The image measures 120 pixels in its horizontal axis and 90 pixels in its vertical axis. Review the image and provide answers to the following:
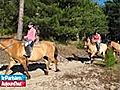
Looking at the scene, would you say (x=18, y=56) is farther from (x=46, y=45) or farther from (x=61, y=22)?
(x=61, y=22)

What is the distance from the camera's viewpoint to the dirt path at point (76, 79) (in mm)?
14773

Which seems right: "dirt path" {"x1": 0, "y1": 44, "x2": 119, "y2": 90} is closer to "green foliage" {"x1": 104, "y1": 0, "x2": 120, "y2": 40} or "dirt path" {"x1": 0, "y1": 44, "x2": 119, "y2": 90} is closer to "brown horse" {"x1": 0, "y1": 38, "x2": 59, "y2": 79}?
"brown horse" {"x1": 0, "y1": 38, "x2": 59, "y2": 79}

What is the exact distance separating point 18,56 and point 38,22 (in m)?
14.6

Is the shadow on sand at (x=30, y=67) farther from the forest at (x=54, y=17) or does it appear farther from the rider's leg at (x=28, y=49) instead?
the forest at (x=54, y=17)

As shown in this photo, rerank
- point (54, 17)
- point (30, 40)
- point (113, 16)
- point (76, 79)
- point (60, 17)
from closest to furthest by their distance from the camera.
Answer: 1. point (76, 79)
2. point (30, 40)
3. point (54, 17)
4. point (60, 17)
5. point (113, 16)

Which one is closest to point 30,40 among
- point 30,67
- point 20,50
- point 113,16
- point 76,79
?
point 20,50

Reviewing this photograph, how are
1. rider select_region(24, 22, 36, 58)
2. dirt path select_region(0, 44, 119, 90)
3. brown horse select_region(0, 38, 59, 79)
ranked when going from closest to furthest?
dirt path select_region(0, 44, 119, 90) → brown horse select_region(0, 38, 59, 79) → rider select_region(24, 22, 36, 58)

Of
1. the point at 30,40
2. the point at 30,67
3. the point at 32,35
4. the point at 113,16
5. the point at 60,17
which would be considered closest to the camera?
the point at 30,40

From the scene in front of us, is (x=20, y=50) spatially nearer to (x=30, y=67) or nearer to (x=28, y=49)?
(x=28, y=49)

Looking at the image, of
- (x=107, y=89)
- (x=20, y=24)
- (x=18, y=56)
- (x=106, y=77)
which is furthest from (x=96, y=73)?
(x=20, y=24)

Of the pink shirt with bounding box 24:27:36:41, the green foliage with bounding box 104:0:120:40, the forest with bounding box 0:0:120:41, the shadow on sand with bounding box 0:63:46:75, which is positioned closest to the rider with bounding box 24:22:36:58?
the pink shirt with bounding box 24:27:36:41

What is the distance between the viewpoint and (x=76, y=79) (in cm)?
1581

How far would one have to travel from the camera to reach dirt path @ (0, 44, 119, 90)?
14.8 metres

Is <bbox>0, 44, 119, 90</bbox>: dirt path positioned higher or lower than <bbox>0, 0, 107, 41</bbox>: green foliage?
lower
